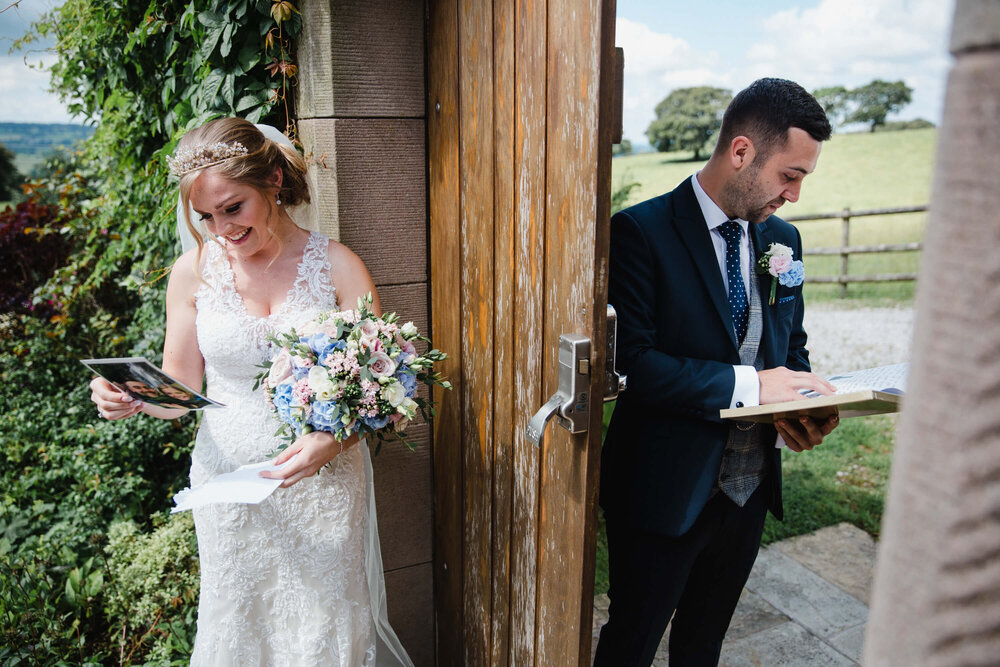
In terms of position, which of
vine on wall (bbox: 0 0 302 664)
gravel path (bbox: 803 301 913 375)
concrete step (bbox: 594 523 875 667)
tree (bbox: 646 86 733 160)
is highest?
tree (bbox: 646 86 733 160)

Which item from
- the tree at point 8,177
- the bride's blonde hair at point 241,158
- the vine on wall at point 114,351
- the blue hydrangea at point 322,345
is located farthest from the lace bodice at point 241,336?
the tree at point 8,177

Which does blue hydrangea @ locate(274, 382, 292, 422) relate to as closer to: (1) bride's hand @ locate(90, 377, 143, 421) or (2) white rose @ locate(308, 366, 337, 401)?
(2) white rose @ locate(308, 366, 337, 401)

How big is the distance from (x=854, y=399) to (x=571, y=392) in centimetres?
55

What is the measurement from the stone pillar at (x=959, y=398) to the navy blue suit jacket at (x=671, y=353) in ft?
4.34

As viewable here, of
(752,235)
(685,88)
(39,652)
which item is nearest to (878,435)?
(752,235)

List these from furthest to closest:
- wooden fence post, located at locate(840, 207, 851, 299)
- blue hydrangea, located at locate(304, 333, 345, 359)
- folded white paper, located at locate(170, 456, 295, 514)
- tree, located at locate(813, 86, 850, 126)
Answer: tree, located at locate(813, 86, 850, 126), wooden fence post, located at locate(840, 207, 851, 299), blue hydrangea, located at locate(304, 333, 345, 359), folded white paper, located at locate(170, 456, 295, 514)

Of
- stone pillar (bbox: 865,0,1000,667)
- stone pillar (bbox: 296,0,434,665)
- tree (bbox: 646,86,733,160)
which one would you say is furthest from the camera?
tree (bbox: 646,86,733,160)

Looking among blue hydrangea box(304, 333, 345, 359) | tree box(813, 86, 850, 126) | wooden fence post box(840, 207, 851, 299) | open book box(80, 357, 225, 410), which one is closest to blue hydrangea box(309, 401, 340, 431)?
blue hydrangea box(304, 333, 345, 359)

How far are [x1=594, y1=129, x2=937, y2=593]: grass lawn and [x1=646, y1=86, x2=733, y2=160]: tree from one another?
3.09ft

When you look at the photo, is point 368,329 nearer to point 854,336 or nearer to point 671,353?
point 671,353

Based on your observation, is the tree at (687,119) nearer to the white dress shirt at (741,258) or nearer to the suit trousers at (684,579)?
the white dress shirt at (741,258)

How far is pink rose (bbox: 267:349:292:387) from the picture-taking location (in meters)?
1.87

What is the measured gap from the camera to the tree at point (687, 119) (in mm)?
19578

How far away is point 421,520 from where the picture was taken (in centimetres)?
261
